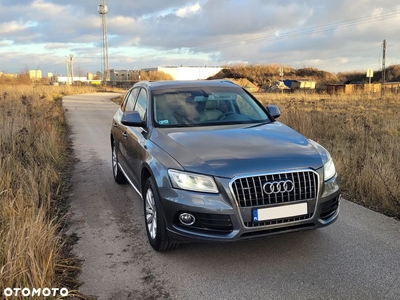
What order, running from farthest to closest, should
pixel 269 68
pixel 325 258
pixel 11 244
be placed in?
pixel 269 68 → pixel 325 258 → pixel 11 244

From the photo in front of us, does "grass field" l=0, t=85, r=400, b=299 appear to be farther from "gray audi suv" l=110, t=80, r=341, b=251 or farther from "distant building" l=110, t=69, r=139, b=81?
"distant building" l=110, t=69, r=139, b=81

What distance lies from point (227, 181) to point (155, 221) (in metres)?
0.98

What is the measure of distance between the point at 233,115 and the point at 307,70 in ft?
248

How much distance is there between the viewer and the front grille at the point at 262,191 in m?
3.20

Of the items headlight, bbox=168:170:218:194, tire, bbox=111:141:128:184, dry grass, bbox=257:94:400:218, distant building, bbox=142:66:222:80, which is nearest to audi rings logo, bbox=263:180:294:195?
headlight, bbox=168:170:218:194

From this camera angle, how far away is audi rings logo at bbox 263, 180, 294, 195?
3.23 meters

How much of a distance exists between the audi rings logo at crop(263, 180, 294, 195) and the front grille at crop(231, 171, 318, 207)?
0.02 metres

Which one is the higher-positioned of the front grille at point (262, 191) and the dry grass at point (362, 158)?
the front grille at point (262, 191)

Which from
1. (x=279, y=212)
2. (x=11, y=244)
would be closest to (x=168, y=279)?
(x=279, y=212)

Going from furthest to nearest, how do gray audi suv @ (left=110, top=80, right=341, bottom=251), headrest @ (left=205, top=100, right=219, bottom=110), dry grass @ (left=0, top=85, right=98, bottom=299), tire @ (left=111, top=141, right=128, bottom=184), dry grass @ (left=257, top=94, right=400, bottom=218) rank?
tire @ (left=111, top=141, right=128, bottom=184)
dry grass @ (left=257, top=94, right=400, bottom=218)
headrest @ (left=205, top=100, right=219, bottom=110)
gray audi suv @ (left=110, top=80, right=341, bottom=251)
dry grass @ (left=0, top=85, right=98, bottom=299)

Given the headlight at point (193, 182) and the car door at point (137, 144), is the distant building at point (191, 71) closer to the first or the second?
the car door at point (137, 144)

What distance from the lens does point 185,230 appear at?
3365mm

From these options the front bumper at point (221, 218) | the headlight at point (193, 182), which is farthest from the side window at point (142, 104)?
the front bumper at point (221, 218)

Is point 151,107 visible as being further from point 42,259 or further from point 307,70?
point 307,70
